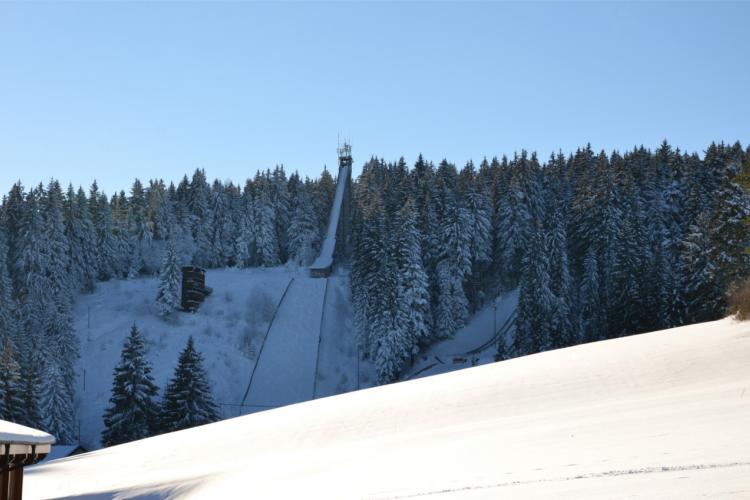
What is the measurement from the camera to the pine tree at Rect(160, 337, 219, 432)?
4928 cm

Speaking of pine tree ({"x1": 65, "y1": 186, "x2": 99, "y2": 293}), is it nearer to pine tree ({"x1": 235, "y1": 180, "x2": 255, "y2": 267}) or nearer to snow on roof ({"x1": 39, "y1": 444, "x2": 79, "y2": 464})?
pine tree ({"x1": 235, "y1": 180, "x2": 255, "y2": 267})

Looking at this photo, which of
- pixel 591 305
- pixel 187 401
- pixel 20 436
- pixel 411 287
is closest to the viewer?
pixel 20 436

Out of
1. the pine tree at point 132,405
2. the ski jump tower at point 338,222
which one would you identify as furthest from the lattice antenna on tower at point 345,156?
the pine tree at point 132,405

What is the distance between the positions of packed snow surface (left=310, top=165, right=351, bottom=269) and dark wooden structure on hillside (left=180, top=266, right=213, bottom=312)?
46.0 feet

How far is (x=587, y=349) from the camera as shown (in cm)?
2588

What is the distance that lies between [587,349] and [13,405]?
37.5 metres

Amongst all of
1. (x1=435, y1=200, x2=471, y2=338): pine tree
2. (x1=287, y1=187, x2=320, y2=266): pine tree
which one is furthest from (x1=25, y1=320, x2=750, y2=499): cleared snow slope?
(x1=287, y1=187, x2=320, y2=266): pine tree

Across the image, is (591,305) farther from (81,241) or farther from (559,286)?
(81,241)

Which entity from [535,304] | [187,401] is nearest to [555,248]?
[535,304]

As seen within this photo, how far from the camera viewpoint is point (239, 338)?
250 ft

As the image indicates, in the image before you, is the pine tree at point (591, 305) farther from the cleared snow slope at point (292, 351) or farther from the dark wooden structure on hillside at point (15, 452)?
the dark wooden structure on hillside at point (15, 452)

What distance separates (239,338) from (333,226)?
30224 millimetres

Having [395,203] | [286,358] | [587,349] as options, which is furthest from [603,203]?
[587,349]

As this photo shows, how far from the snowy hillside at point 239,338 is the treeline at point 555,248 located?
560cm
